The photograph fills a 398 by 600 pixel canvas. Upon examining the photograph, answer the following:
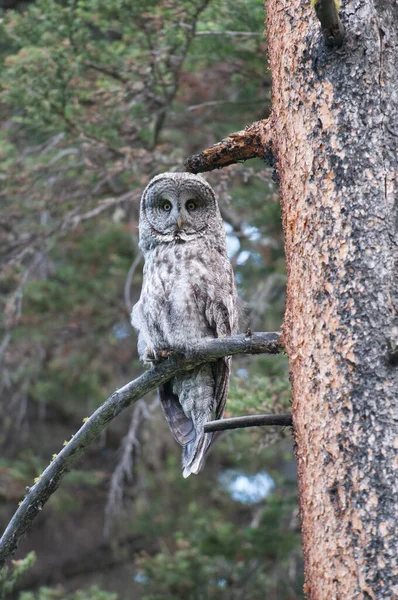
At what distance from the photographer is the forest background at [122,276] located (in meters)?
5.44

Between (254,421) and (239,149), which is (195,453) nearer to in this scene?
(254,421)

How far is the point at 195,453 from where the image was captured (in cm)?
395

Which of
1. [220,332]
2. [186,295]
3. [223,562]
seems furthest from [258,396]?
[223,562]

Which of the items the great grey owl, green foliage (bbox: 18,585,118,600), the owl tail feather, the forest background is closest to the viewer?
the owl tail feather

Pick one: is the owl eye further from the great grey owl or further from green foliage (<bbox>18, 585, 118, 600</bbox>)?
green foliage (<bbox>18, 585, 118, 600</bbox>)

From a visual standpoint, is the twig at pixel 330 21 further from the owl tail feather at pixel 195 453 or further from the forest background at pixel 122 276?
the owl tail feather at pixel 195 453

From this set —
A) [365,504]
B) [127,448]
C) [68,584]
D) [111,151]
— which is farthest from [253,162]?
[68,584]

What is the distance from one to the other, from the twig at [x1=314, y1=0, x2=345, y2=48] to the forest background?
1.98m

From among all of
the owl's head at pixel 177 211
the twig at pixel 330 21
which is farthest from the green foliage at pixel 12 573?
the twig at pixel 330 21

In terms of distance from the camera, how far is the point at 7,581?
354 cm

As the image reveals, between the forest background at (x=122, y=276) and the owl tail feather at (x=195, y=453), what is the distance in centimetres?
67

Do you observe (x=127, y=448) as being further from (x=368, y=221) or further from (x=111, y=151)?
(x=368, y=221)

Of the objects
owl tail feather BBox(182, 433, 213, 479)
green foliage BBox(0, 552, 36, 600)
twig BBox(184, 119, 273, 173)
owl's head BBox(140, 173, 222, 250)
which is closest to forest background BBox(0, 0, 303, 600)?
owl's head BBox(140, 173, 222, 250)

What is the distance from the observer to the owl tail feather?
387 centimetres
